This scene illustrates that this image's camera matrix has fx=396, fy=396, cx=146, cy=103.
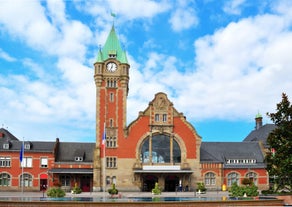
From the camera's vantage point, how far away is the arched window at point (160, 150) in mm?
62406

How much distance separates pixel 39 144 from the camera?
216 feet

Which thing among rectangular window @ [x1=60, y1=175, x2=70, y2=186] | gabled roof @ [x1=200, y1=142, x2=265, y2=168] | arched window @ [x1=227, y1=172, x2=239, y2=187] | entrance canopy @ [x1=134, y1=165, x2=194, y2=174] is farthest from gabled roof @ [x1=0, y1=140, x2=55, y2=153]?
arched window @ [x1=227, y1=172, x2=239, y2=187]

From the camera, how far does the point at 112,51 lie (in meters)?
65.2

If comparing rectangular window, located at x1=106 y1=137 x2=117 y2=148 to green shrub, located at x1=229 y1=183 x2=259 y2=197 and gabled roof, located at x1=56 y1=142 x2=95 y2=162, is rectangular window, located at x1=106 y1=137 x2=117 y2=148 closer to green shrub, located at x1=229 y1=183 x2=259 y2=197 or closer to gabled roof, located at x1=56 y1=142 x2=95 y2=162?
gabled roof, located at x1=56 y1=142 x2=95 y2=162

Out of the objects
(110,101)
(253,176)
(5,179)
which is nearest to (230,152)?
(253,176)

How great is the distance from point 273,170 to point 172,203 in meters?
15.3

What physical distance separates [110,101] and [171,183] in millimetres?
16262

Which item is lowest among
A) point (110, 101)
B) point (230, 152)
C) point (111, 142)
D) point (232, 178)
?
point (232, 178)

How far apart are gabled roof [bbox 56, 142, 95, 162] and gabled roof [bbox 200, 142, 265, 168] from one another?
741 inches

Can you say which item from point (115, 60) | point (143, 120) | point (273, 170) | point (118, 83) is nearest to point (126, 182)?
point (143, 120)

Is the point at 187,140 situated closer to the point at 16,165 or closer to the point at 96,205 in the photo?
the point at 16,165

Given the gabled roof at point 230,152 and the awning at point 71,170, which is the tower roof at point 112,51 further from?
the gabled roof at point 230,152

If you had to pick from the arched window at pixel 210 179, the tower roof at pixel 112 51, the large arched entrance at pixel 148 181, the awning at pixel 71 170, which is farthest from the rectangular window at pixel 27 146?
the arched window at pixel 210 179

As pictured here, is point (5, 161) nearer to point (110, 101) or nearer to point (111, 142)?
point (111, 142)
